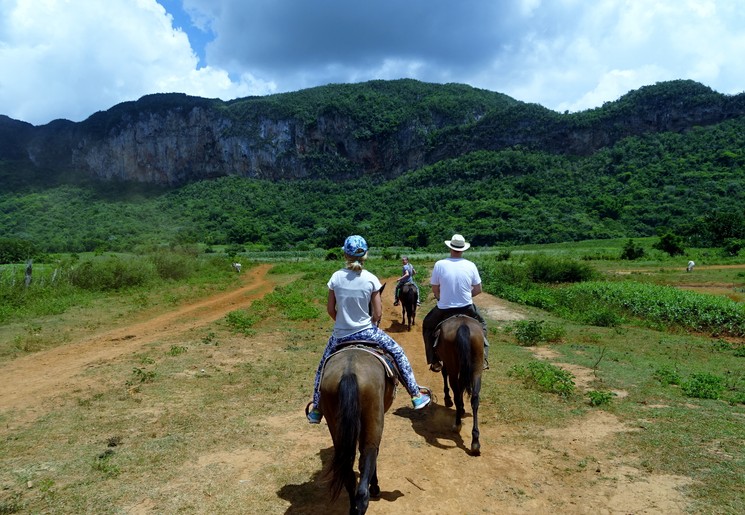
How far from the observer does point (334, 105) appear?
123938 mm

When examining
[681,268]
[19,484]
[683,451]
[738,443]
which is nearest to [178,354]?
[19,484]

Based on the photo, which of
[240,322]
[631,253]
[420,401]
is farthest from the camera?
[631,253]

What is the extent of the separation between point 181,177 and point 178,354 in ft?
416

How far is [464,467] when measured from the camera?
503cm

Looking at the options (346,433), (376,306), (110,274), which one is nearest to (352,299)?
(376,306)

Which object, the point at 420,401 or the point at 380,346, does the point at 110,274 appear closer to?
the point at 380,346

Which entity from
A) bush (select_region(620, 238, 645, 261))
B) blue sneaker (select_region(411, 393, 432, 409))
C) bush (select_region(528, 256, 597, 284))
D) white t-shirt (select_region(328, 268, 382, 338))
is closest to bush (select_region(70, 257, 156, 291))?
white t-shirt (select_region(328, 268, 382, 338))

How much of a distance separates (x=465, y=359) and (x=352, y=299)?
2074 mm

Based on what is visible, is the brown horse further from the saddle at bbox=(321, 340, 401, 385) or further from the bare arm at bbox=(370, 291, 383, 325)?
the bare arm at bbox=(370, 291, 383, 325)

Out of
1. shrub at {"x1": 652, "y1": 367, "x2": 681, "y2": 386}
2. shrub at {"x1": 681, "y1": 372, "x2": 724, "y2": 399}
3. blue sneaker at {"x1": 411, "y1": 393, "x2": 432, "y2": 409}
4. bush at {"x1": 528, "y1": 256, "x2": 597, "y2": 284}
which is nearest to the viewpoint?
blue sneaker at {"x1": 411, "y1": 393, "x2": 432, "y2": 409}

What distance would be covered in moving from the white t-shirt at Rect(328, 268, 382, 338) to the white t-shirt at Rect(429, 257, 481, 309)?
2.08m

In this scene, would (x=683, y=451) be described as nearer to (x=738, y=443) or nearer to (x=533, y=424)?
(x=738, y=443)

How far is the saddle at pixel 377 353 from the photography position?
436 cm

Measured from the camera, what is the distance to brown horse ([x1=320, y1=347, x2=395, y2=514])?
3.63 metres
